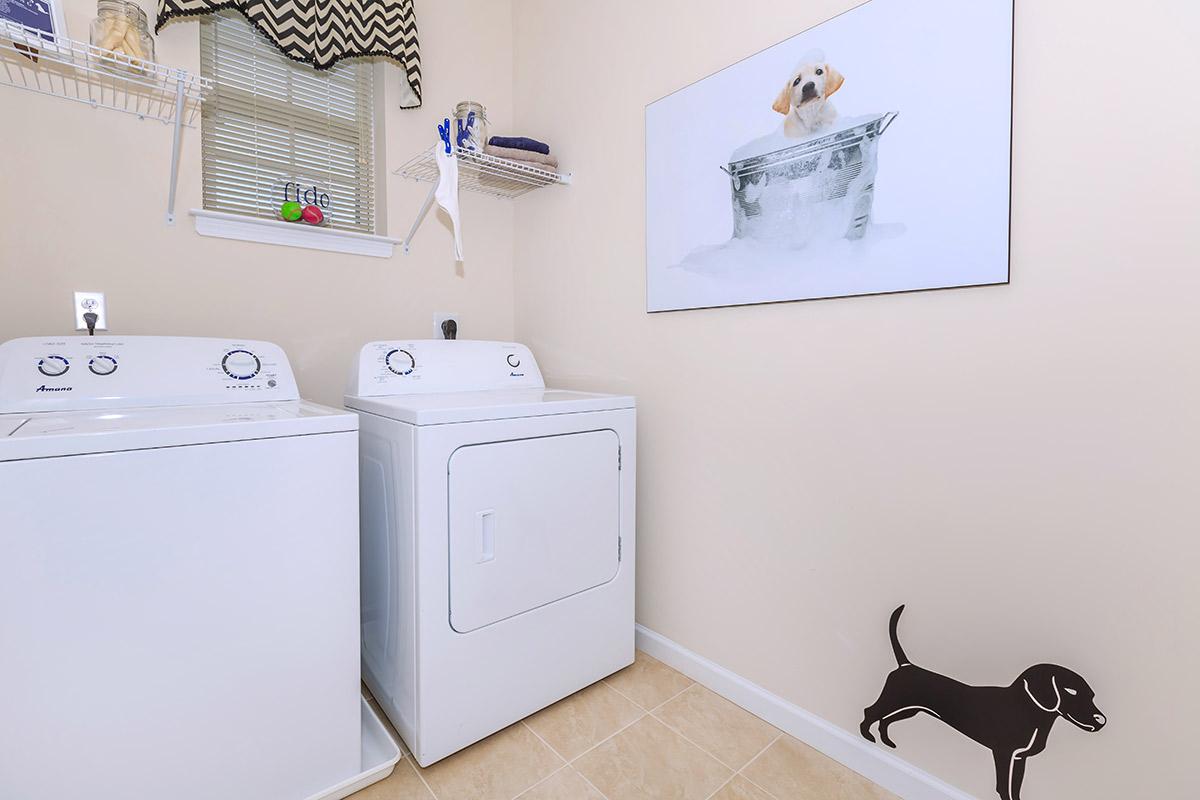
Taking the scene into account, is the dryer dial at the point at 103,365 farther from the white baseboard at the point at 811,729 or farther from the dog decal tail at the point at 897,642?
the dog decal tail at the point at 897,642

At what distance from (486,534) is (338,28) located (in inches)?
67.8

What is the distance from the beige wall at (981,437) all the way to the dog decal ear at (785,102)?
0.15 m

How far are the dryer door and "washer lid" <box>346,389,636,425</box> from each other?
0.25 feet

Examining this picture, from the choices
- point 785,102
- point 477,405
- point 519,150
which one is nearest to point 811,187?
point 785,102

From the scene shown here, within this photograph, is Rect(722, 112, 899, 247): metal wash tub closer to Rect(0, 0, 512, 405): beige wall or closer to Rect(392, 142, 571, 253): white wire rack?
Rect(392, 142, 571, 253): white wire rack

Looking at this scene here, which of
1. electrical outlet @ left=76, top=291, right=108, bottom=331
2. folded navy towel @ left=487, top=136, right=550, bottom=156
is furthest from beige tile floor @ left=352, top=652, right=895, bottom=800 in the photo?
folded navy towel @ left=487, top=136, right=550, bottom=156

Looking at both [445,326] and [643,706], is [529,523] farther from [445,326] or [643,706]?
[445,326]

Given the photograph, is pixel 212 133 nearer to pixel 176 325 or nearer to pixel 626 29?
pixel 176 325

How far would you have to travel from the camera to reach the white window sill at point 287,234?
172 centimetres

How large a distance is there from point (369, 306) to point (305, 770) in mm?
1417

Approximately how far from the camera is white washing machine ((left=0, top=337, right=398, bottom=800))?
37.5 inches

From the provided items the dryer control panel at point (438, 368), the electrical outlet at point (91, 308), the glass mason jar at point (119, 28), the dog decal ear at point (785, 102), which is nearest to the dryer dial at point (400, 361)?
the dryer control panel at point (438, 368)

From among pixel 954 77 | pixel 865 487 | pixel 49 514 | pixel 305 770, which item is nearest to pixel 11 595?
pixel 49 514

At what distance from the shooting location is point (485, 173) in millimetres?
2172
